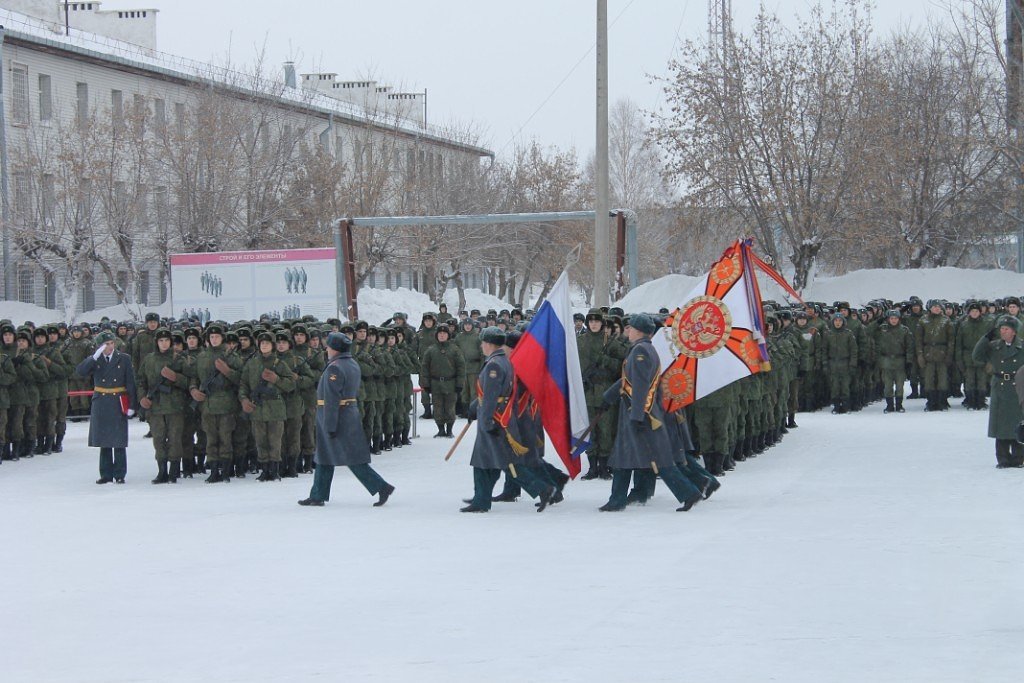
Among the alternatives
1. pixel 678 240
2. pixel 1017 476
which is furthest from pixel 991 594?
pixel 678 240

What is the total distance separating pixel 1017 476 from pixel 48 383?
1245 centimetres

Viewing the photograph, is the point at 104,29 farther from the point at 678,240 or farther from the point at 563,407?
the point at 563,407

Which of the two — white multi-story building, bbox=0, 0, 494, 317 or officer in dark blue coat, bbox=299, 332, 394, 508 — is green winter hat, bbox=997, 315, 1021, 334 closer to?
officer in dark blue coat, bbox=299, 332, 394, 508

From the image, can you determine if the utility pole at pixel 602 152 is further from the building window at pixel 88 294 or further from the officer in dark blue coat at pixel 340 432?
the building window at pixel 88 294

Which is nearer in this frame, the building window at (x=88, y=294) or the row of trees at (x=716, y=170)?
the row of trees at (x=716, y=170)

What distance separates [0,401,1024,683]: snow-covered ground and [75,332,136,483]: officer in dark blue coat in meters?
0.84

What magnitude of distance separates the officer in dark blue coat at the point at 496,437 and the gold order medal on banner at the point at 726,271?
3.45 m

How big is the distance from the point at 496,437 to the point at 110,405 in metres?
5.24

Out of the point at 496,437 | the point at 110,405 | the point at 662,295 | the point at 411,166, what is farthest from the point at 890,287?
the point at 496,437

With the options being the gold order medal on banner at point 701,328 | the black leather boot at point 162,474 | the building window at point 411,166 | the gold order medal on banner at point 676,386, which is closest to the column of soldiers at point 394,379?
the black leather boot at point 162,474

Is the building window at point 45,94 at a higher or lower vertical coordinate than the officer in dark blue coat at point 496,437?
higher

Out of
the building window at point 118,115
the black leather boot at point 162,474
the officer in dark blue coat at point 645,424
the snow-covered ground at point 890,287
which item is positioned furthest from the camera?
the building window at point 118,115

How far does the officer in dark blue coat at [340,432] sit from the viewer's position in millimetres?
12742

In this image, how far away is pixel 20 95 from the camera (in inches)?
1556
